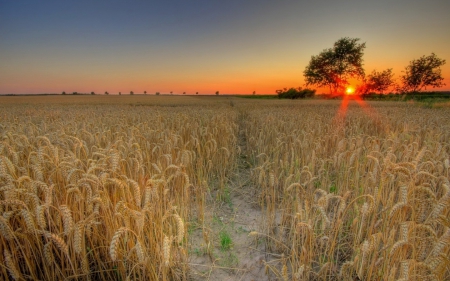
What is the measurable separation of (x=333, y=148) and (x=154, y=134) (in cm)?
361

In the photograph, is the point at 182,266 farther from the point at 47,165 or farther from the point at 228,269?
the point at 47,165

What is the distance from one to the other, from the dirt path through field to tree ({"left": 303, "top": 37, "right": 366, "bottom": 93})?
154 feet

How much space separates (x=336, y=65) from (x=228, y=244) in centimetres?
4867

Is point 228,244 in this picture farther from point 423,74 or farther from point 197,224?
point 423,74

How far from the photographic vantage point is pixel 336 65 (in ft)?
142

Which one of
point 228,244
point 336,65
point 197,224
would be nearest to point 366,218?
point 228,244

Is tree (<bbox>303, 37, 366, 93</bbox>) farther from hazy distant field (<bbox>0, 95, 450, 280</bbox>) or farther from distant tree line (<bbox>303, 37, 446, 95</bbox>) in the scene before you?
hazy distant field (<bbox>0, 95, 450, 280</bbox>)

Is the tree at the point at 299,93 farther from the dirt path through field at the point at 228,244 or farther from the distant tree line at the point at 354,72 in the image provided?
the dirt path through field at the point at 228,244

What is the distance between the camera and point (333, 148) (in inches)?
180

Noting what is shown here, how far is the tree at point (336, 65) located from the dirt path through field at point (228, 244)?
47016 millimetres

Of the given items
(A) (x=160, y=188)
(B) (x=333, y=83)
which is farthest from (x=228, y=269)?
(B) (x=333, y=83)

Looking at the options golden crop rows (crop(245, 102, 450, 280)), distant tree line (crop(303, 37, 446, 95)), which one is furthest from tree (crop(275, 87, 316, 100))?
golden crop rows (crop(245, 102, 450, 280))

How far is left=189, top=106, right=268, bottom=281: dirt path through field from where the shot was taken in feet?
7.09

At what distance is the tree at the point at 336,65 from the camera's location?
4216 cm
